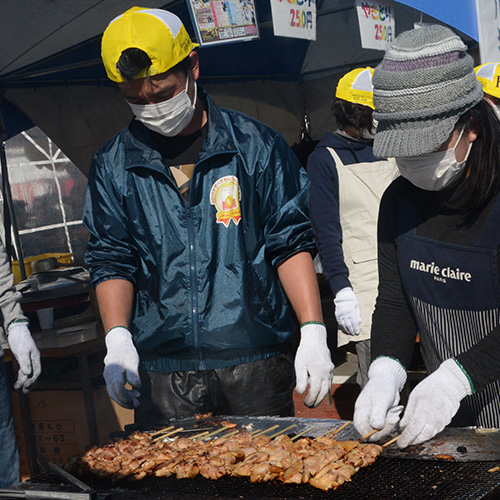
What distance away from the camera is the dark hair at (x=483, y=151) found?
2.13m

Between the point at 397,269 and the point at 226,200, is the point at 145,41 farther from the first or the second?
the point at 397,269

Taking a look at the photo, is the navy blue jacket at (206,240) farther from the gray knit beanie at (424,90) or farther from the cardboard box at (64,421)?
the cardboard box at (64,421)

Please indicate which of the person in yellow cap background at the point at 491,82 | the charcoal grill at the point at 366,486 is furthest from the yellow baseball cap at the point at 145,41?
the person in yellow cap background at the point at 491,82

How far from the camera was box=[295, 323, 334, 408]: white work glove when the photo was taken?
277 centimetres

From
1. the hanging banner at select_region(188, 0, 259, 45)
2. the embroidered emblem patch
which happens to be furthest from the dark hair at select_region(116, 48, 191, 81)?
the hanging banner at select_region(188, 0, 259, 45)

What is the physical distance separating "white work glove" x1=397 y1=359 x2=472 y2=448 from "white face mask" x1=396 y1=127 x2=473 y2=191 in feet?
1.94

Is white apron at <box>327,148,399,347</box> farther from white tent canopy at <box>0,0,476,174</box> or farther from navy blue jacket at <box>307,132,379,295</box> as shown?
white tent canopy at <box>0,0,476,174</box>

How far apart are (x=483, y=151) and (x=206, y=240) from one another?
1.18 meters

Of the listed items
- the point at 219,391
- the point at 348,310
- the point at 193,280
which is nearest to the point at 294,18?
the point at 348,310

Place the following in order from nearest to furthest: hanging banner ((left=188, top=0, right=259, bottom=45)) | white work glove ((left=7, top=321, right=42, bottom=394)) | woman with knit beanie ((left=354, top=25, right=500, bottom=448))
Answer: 1. woman with knit beanie ((left=354, top=25, right=500, bottom=448))
2. white work glove ((left=7, top=321, right=42, bottom=394))
3. hanging banner ((left=188, top=0, right=259, bottom=45))

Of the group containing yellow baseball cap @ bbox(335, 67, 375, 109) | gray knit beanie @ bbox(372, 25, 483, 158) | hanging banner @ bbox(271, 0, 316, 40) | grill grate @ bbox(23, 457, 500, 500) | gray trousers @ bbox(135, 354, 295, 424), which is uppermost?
hanging banner @ bbox(271, 0, 316, 40)

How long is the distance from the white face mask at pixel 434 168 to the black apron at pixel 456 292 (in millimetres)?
179

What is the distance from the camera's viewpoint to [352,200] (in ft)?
14.4

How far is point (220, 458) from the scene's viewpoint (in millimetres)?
2482
